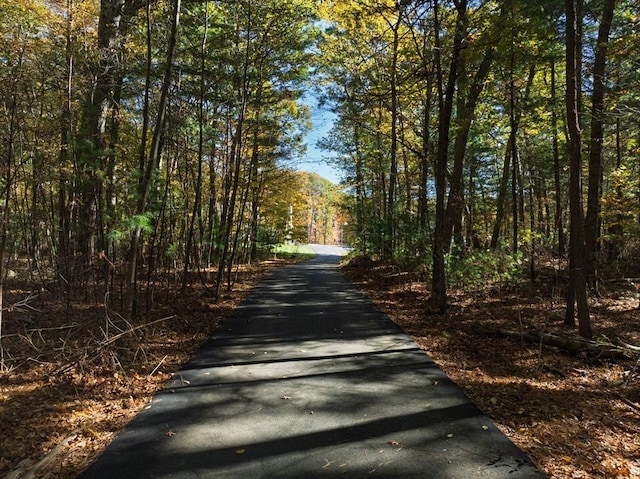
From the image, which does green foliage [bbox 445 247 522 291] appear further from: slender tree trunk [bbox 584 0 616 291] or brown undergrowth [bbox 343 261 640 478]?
slender tree trunk [bbox 584 0 616 291]

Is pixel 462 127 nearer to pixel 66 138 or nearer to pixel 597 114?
pixel 597 114

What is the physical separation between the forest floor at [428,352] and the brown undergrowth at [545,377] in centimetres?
1

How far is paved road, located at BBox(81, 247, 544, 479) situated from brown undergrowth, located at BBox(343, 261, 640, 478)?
308 mm

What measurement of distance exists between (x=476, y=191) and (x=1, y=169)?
2035cm

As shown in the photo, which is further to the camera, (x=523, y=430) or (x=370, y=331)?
(x=370, y=331)

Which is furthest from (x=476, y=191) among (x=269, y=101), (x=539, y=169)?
(x=269, y=101)

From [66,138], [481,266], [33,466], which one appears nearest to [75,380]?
[33,466]

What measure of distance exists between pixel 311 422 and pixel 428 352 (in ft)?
10.2

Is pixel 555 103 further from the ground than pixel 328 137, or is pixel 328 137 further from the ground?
pixel 328 137

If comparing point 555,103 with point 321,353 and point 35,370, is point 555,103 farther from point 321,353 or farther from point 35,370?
point 35,370

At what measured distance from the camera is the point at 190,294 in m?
11.0

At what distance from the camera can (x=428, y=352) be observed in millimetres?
6508

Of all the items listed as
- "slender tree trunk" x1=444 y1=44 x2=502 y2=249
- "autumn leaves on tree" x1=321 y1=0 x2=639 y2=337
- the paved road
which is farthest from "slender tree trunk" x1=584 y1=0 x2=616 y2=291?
the paved road

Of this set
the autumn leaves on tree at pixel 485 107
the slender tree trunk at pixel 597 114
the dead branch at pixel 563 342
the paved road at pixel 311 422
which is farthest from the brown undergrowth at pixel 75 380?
the slender tree trunk at pixel 597 114
